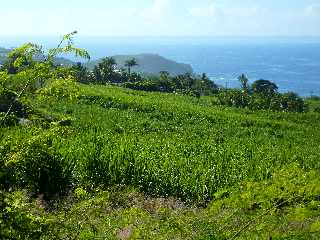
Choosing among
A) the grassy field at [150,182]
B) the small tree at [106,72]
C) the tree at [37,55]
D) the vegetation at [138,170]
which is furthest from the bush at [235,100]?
the tree at [37,55]

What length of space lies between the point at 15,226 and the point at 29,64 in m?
2.10

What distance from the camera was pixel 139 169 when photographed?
19656 mm

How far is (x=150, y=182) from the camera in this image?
62.7ft

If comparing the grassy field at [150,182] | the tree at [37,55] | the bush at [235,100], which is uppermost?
the tree at [37,55]

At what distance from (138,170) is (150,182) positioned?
0.87 m

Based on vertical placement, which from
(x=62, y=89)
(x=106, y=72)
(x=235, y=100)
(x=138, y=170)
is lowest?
(x=235, y=100)

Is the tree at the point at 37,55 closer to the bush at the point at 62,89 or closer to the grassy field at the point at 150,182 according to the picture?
the bush at the point at 62,89

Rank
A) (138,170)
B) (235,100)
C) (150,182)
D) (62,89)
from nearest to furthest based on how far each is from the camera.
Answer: (62,89)
(150,182)
(138,170)
(235,100)

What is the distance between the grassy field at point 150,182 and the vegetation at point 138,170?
0.12ft

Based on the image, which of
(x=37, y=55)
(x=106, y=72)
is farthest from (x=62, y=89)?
(x=106, y=72)

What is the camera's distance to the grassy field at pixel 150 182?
5.65m

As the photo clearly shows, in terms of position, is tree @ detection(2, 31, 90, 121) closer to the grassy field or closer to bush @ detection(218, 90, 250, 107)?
the grassy field

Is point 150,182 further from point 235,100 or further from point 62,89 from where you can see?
point 235,100

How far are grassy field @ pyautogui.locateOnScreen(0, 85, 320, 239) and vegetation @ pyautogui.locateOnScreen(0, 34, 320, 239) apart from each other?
1.5 inches
